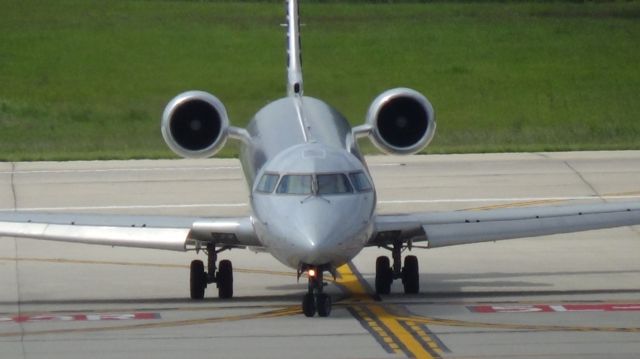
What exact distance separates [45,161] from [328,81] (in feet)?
72.4

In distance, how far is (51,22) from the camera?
71875 millimetres

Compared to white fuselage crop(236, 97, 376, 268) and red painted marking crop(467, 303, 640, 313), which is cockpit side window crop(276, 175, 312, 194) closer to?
white fuselage crop(236, 97, 376, 268)

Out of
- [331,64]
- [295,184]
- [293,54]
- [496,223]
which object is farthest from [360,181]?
[331,64]

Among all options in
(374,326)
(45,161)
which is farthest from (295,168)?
(45,161)

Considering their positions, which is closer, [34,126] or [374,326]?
[374,326]

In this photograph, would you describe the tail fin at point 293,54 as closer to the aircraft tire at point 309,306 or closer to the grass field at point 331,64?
the aircraft tire at point 309,306

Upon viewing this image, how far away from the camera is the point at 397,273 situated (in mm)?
23641

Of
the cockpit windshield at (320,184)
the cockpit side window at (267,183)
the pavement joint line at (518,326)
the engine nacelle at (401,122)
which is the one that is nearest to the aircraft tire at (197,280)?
the cockpit side window at (267,183)

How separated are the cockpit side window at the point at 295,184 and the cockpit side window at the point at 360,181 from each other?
23.5 inches

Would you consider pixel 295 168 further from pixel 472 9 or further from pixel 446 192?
pixel 472 9

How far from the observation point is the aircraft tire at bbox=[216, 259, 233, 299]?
76.7ft

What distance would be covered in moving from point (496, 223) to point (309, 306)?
3187 millimetres

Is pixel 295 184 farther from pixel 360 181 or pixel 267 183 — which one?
pixel 360 181

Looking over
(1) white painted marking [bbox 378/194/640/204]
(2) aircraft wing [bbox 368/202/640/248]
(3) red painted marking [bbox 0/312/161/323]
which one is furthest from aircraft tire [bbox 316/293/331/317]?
(1) white painted marking [bbox 378/194/640/204]
